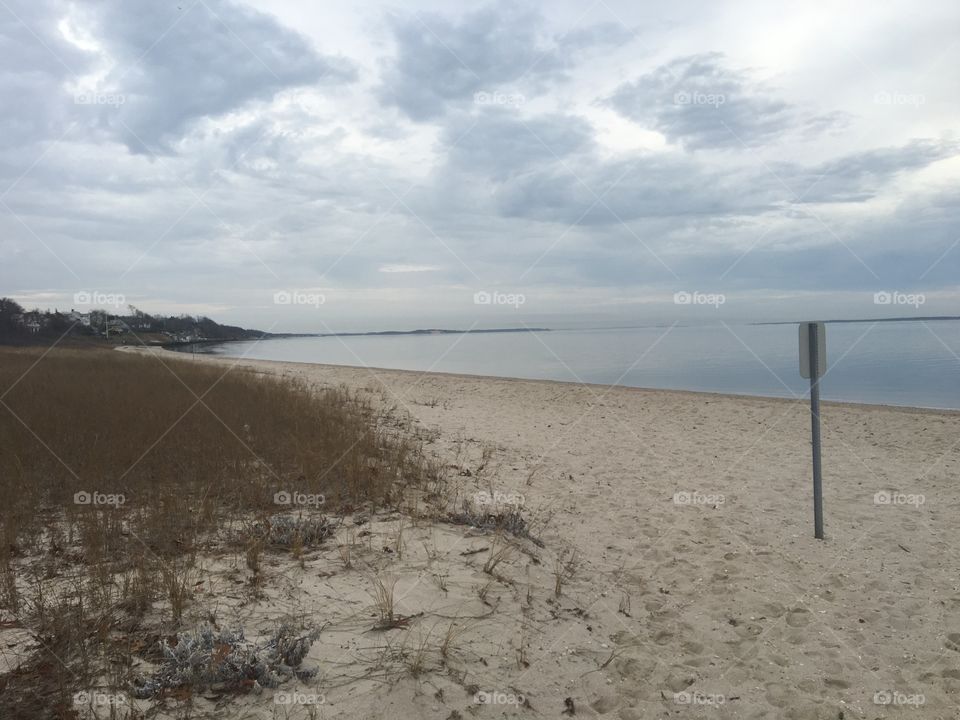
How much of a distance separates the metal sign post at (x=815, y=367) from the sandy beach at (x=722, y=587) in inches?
16.3

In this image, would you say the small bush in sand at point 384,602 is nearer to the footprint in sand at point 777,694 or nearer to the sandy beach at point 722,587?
the sandy beach at point 722,587

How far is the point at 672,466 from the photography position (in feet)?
33.2

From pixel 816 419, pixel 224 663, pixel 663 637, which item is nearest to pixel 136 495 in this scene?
pixel 224 663

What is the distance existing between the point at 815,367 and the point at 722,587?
2.62m

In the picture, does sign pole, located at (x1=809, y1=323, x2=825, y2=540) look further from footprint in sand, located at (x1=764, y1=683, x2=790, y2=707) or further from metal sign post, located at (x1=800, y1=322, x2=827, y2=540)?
footprint in sand, located at (x1=764, y1=683, x2=790, y2=707)

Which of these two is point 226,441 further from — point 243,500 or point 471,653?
point 471,653

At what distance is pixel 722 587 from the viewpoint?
5316mm

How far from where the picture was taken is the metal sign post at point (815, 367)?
6.34m

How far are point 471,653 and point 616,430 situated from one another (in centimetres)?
1056

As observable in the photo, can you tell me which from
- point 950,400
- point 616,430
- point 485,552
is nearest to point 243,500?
point 485,552

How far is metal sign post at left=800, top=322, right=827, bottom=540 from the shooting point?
20.8 ft

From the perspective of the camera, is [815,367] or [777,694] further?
[815,367]

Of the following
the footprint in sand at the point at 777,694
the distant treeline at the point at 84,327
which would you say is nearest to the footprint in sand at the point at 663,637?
the footprint in sand at the point at 777,694

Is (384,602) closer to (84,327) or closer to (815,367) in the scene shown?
(815,367)
